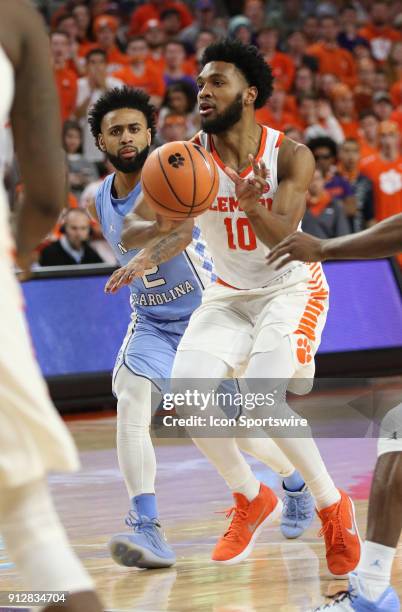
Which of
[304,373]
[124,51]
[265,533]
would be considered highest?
[124,51]

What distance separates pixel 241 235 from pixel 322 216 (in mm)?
6337

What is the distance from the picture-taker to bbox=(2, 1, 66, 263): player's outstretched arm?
9.39 ft

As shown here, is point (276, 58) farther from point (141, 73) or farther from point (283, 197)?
point (283, 197)

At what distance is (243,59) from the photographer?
20.7ft

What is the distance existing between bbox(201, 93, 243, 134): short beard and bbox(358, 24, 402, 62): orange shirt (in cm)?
1228

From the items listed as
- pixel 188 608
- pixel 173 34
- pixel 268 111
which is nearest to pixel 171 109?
pixel 268 111

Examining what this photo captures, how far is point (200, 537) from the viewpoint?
6.28 meters

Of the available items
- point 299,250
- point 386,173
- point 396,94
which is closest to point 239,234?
point 299,250

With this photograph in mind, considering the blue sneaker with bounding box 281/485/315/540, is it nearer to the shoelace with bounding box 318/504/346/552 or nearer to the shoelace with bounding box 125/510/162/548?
the shoelace with bounding box 318/504/346/552

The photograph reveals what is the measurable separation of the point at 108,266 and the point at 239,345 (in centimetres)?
533

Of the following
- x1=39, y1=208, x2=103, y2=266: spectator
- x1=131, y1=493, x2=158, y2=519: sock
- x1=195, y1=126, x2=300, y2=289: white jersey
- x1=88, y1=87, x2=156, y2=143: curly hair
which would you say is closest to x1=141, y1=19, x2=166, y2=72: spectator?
x1=39, y1=208, x2=103, y2=266: spectator

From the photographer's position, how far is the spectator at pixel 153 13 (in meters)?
16.3

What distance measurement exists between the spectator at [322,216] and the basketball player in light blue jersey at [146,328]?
539 centimetres

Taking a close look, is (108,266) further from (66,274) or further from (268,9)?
(268,9)
